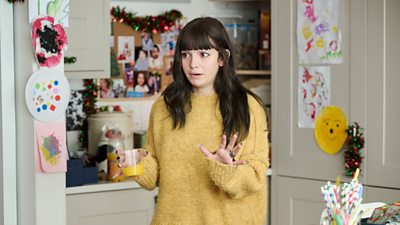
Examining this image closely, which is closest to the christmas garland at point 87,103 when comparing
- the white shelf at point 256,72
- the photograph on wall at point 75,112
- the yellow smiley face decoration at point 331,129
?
the photograph on wall at point 75,112

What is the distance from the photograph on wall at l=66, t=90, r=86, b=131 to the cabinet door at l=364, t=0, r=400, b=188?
1468 millimetres

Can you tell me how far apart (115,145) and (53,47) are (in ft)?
3.47

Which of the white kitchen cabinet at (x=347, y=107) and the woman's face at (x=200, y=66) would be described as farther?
the white kitchen cabinet at (x=347, y=107)

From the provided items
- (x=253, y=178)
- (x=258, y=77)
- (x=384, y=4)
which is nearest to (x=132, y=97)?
(x=258, y=77)

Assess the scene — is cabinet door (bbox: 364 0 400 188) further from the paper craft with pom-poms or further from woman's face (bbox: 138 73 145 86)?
the paper craft with pom-poms

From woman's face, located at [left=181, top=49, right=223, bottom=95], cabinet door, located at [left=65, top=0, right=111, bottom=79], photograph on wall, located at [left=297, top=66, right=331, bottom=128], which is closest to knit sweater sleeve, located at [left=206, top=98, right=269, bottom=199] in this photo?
woman's face, located at [left=181, top=49, right=223, bottom=95]

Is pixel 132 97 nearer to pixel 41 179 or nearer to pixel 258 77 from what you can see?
pixel 258 77

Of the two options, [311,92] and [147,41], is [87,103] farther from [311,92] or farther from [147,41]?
[311,92]

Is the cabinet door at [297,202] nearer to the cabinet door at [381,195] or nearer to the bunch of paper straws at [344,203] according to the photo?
the cabinet door at [381,195]

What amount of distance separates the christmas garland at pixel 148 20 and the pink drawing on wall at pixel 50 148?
133 centimetres

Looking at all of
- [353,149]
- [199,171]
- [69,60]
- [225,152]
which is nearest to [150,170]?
[199,171]

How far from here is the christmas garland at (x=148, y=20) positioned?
13.6ft

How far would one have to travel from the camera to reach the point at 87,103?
4043 mm

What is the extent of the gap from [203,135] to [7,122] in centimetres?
78
